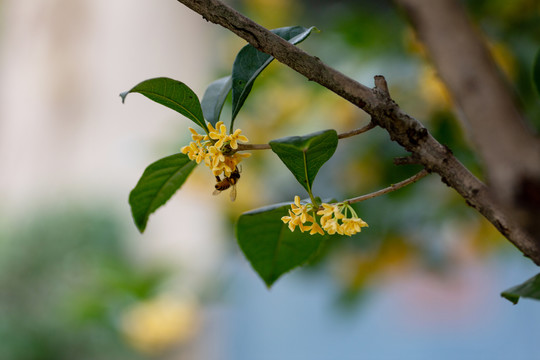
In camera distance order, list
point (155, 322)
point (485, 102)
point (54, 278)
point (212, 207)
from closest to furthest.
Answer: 1. point (485, 102)
2. point (155, 322)
3. point (212, 207)
4. point (54, 278)

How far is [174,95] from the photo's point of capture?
24 cm

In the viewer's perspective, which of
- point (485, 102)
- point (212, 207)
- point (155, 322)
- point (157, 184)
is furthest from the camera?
point (212, 207)

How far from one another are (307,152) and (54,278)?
2073mm

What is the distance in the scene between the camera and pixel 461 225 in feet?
2.18

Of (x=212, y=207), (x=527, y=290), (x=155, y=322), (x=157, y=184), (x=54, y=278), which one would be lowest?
(x=527, y=290)

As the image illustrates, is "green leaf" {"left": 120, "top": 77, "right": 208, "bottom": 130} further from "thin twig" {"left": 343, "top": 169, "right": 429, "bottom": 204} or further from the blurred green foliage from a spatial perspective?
the blurred green foliage

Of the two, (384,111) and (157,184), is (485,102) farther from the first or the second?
(157,184)

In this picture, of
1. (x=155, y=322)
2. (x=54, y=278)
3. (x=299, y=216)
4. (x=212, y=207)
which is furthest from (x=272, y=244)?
(x=54, y=278)

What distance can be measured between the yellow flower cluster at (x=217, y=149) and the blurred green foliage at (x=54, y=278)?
146 centimetres

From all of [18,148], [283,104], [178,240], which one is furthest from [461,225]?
[18,148]

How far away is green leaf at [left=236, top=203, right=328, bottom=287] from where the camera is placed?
270 mm

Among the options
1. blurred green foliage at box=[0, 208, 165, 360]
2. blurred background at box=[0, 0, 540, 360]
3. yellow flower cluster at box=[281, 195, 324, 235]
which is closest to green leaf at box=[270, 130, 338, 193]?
yellow flower cluster at box=[281, 195, 324, 235]

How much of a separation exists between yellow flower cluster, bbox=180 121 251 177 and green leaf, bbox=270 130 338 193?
0.02 metres

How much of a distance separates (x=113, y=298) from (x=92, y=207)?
1.00 meters
